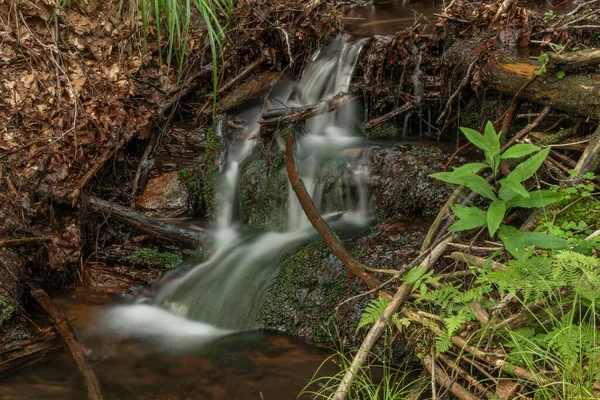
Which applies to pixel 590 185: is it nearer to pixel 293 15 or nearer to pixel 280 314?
pixel 280 314

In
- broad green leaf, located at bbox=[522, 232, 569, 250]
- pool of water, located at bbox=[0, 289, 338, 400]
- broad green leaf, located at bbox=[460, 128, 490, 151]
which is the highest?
broad green leaf, located at bbox=[460, 128, 490, 151]

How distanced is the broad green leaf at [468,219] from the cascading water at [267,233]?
228 centimetres

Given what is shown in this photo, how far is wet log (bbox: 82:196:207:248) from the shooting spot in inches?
208

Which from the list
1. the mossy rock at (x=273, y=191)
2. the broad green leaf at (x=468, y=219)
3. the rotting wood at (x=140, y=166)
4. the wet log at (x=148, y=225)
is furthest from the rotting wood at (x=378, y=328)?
the rotting wood at (x=140, y=166)

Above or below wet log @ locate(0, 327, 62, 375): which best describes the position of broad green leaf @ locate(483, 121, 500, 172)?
above

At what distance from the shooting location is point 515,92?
4531 mm

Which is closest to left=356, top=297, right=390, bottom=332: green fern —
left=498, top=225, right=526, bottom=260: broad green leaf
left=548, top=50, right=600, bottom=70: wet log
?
left=498, top=225, right=526, bottom=260: broad green leaf

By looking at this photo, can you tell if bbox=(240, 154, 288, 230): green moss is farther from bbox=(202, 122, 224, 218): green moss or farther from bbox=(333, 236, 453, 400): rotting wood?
bbox=(333, 236, 453, 400): rotting wood

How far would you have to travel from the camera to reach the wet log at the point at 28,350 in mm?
3914

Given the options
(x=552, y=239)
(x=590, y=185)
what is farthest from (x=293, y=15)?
(x=552, y=239)

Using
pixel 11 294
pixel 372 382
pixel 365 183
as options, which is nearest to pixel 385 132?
pixel 365 183

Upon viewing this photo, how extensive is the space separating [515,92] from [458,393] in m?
2.81

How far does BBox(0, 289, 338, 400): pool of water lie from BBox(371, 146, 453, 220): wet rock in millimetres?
1491

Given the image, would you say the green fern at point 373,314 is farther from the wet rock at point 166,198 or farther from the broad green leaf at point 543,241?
the wet rock at point 166,198
